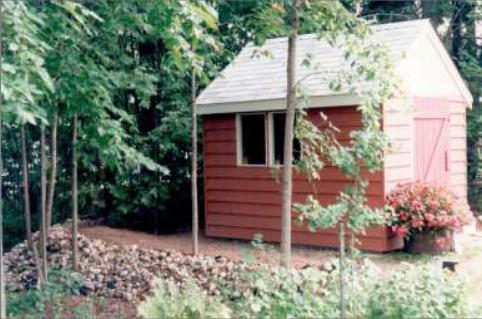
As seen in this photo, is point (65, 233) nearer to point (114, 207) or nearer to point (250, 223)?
point (114, 207)

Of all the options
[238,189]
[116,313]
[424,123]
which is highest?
[424,123]

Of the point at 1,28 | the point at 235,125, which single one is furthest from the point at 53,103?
the point at 235,125

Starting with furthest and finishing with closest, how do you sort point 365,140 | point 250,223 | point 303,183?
point 250,223 → point 303,183 → point 365,140

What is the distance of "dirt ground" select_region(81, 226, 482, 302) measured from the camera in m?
7.19

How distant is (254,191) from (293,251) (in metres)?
1.23

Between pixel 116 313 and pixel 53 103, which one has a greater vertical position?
pixel 53 103

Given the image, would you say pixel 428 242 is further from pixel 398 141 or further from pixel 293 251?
pixel 293 251

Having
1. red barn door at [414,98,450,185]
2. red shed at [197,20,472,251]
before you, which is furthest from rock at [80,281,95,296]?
red barn door at [414,98,450,185]

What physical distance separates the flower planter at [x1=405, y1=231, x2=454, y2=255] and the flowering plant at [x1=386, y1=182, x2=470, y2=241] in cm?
6

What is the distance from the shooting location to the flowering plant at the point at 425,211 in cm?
750

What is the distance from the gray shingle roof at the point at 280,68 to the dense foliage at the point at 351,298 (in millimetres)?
3635

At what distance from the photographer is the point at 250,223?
930cm

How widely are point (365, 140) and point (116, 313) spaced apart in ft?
9.01

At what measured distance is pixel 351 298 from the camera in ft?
15.4
